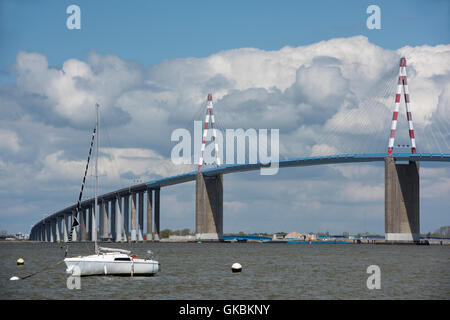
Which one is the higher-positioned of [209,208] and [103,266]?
[209,208]

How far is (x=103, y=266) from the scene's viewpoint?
4638 cm

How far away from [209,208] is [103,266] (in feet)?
341

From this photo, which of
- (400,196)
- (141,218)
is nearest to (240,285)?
(400,196)

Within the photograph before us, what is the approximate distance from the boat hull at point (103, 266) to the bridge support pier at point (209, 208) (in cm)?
10025

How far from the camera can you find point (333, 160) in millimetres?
126250

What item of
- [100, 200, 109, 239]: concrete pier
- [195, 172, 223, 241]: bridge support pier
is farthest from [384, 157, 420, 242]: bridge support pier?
[100, 200, 109, 239]: concrete pier

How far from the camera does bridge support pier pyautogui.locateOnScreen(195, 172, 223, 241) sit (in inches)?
5832

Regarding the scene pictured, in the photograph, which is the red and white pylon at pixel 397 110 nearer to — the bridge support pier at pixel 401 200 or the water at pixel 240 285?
the bridge support pier at pixel 401 200

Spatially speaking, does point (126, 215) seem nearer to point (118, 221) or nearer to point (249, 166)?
point (118, 221)

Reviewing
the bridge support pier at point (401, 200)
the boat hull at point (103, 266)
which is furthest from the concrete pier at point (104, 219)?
the boat hull at point (103, 266)
